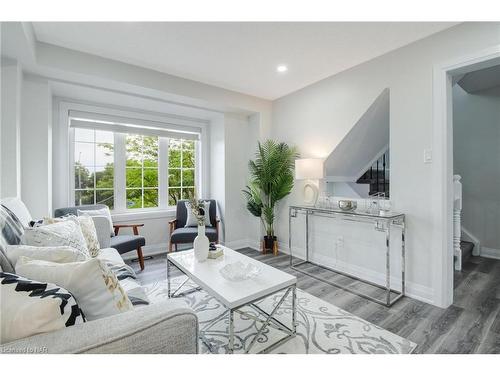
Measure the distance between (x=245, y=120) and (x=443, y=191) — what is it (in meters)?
2.90

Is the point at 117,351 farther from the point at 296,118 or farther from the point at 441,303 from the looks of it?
the point at 296,118

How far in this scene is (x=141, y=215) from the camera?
12.0 ft

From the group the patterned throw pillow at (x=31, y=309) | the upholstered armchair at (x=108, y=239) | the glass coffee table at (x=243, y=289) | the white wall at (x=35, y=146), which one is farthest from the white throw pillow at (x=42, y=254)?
the white wall at (x=35, y=146)

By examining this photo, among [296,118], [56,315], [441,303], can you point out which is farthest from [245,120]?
[56,315]

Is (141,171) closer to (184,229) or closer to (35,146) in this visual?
(184,229)

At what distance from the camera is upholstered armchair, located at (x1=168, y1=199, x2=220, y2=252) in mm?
3199

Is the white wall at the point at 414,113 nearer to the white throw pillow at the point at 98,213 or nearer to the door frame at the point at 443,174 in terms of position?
the door frame at the point at 443,174

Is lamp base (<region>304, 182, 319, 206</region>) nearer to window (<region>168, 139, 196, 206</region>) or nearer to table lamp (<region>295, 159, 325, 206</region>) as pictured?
table lamp (<region>295, 159, 325, 206</region>)

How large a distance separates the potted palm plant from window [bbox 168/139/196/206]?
1.11 meters

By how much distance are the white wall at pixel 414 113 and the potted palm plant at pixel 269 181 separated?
0.94m

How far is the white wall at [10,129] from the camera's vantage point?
7.13ft

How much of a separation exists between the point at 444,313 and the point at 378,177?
2.37 m

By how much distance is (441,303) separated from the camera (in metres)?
2.12

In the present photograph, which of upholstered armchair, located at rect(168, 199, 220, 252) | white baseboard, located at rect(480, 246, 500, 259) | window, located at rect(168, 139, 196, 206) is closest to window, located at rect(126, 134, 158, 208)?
window, located at rect(168, 139, 196, 206)
